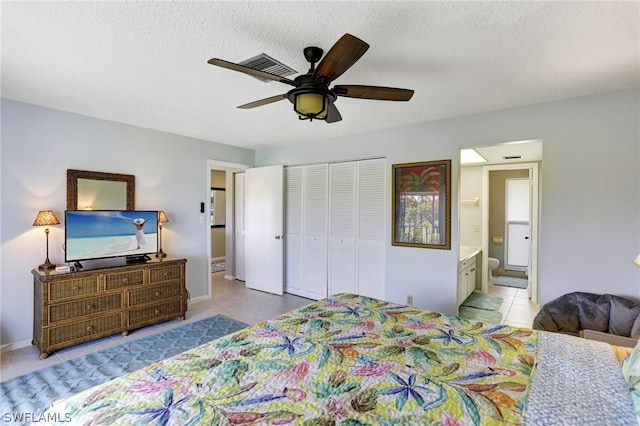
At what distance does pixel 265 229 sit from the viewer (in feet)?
16.8

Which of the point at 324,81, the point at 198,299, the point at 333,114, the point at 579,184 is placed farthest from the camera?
the point at 198,299

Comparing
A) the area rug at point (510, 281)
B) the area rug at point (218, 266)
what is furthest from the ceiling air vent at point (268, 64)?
the area rug at point (218, 266)

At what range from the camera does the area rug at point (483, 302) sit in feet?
14.5

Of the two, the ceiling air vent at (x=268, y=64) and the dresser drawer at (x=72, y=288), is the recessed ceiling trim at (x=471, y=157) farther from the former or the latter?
the dresser drawer at (x=72, y=288)

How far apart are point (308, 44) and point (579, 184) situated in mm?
2739

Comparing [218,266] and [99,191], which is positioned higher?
[99,191]

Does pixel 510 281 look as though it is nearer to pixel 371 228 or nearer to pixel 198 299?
pixel 371 228

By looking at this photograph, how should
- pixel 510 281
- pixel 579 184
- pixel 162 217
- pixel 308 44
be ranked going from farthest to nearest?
pixel 510 281, pixel 162 217, pixel 579 184, pixel 308 44

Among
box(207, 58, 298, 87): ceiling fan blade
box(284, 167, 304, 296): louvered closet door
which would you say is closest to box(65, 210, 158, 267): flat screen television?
box(284, 167, 304, 296): louvered closet door

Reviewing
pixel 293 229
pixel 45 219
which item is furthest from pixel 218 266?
pixel 45 219

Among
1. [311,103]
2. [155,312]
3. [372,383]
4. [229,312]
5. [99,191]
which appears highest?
[311,103]

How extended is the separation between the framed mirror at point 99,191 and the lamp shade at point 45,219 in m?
0.26

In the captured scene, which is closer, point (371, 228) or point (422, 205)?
point (422, 205)

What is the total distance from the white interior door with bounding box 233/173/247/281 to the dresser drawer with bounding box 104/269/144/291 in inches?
94.7
